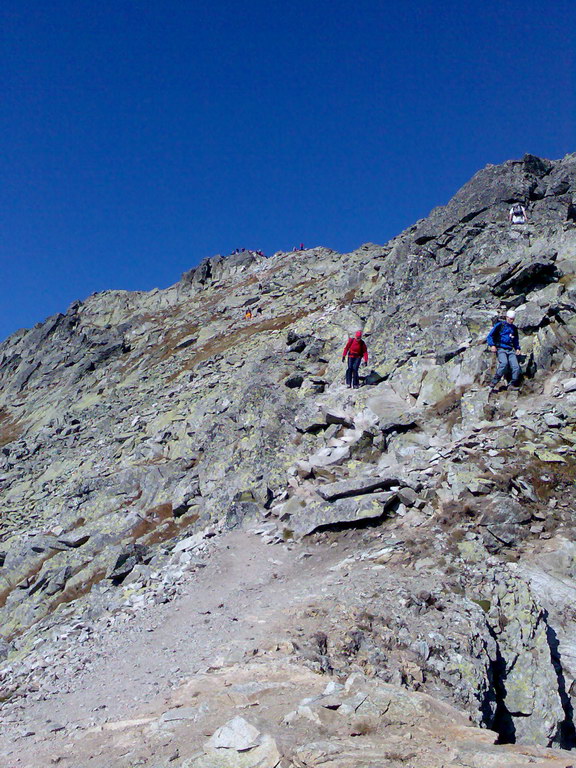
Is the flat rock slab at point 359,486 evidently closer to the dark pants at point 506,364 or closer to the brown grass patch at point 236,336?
the dark pants at point 506,364

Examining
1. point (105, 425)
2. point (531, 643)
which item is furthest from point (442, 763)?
point (105, 425)

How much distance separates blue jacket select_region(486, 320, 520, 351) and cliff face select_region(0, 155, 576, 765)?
89 cm

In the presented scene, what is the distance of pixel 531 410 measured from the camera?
644 inches

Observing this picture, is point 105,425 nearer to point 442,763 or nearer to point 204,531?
point 204,531

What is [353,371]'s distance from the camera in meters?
24.2

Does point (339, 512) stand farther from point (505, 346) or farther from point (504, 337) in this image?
point (504, 337)

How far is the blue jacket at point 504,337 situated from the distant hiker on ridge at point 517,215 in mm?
17416

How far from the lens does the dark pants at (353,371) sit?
23844 mm

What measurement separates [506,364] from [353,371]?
758 cm

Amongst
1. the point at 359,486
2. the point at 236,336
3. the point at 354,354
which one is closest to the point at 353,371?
the point at 354,354

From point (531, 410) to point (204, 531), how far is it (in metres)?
11.8

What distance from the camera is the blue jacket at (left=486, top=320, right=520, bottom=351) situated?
1830 cm

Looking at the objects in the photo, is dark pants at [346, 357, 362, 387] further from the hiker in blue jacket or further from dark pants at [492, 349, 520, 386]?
dark pants at [492, 349, 520, 386]

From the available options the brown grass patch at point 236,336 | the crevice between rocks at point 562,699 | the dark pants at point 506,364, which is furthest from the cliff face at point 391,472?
the dark pants at point 506,364
